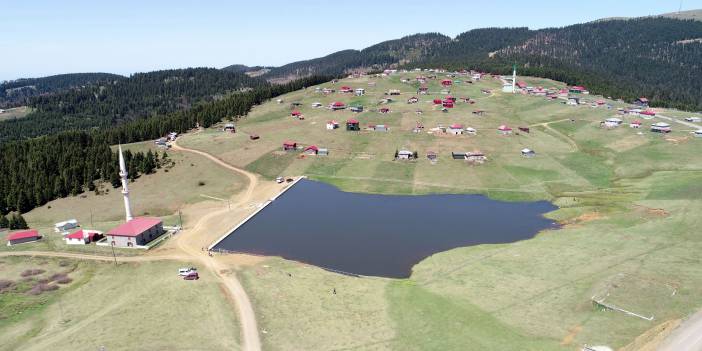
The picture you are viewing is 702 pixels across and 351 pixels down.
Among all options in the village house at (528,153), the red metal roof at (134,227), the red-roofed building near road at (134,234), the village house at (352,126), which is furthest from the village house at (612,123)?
the red-roofed building near road at (134,234)

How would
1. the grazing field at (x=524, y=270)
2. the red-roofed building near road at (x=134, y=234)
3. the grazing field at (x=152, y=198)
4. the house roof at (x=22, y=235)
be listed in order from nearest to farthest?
1. the grazing field at (x=524, y=270)
2. the red-roofed building near road at (x=134, y=234)
3. the house roof at (x=22, y=235)
4. the grazing field at (x=152, y=198)

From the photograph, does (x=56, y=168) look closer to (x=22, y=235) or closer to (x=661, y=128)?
(x=22, y=235)

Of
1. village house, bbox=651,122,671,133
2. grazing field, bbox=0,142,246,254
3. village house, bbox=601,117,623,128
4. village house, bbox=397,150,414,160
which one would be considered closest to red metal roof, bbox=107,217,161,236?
grazing field, bbox=0,142,246,254

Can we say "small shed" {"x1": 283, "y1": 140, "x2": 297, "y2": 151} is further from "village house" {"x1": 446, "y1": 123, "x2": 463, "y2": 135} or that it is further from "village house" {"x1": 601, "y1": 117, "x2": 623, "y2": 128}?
"village house" {"x1": 601, "y1": 117, "x2": 623, "y2": 128}

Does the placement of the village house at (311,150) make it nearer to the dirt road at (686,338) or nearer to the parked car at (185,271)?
the parked car at (185,271)

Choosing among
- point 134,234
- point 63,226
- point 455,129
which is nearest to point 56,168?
point 63,226
